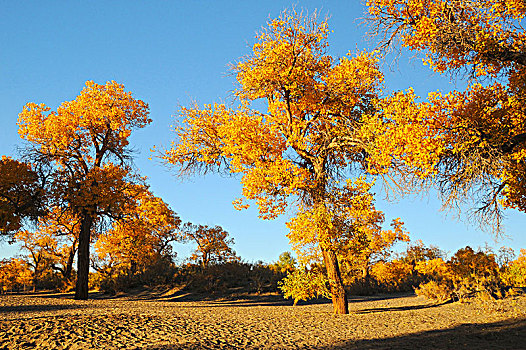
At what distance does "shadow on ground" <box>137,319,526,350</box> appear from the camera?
7438 mm

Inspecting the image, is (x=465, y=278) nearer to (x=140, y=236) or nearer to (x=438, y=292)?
(x=438, y=292)

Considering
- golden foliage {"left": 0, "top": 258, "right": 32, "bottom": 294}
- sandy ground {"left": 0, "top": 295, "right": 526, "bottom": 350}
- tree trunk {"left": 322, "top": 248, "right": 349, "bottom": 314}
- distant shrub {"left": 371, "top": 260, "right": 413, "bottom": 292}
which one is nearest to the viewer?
sandy ground {"left": 0, "top": 295, "right": 526, "bottom": 350}

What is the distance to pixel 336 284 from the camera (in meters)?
13.4

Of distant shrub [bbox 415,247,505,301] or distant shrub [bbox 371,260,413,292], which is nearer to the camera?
distant shrub [bbox 415,247,505,301]

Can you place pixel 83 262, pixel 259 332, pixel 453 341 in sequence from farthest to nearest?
pixel 83 262 < pixel 259 332 < pixel 453 341

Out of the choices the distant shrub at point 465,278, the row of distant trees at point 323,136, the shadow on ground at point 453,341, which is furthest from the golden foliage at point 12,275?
the distant shrub at point 465,278

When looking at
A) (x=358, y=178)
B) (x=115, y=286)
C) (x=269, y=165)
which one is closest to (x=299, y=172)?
(x=269, y=165)

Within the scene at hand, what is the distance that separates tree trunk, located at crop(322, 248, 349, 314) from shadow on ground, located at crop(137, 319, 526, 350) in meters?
4.02

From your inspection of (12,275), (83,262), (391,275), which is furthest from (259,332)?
(12,275)

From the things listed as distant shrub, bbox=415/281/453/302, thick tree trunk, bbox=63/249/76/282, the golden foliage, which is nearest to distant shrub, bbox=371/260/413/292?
distant shrub, bbox=415/281/453/302

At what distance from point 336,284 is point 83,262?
12.1m

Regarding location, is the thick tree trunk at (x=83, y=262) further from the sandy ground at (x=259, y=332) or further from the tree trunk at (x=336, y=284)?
the tree trunk at (x=336, y=284)

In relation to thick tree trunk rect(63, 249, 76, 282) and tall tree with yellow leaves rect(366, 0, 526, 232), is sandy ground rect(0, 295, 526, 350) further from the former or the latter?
thick tree trunk rect(63, 249, 76, 282)

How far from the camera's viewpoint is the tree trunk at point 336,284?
43.8ft
